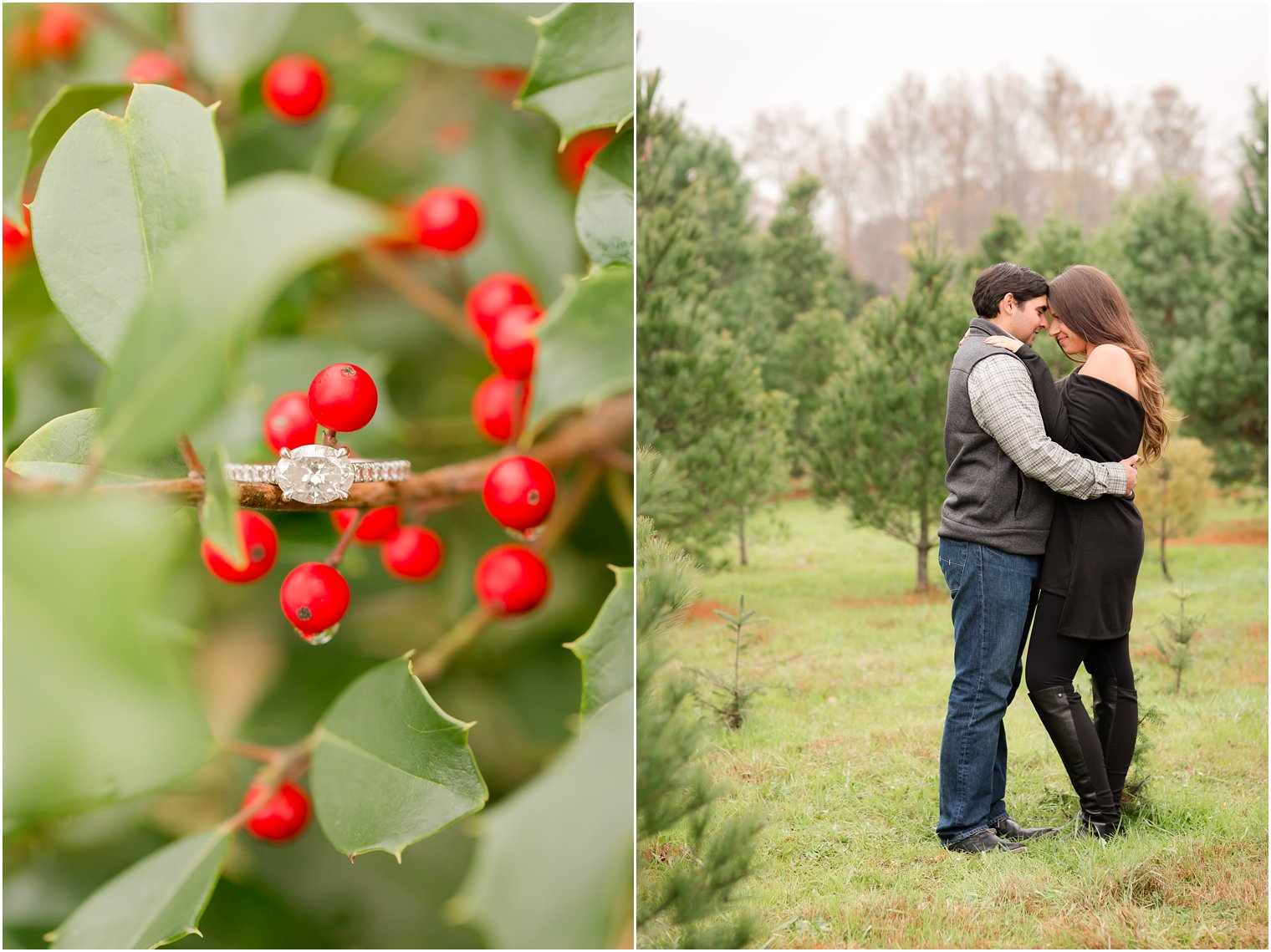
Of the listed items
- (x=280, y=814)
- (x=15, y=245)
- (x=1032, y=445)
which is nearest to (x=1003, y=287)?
(x=1032, y=445)

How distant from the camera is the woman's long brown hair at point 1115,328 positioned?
987 millimetres

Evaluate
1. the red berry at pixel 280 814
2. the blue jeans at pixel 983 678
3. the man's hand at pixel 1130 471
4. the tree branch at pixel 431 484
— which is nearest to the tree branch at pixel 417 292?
the tree branch at pixel 431 484

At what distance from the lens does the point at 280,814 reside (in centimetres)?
90

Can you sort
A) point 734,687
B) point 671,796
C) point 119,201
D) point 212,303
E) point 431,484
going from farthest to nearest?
point 734,687
point 671,796
point 431,484
point 119,201
point 212,303

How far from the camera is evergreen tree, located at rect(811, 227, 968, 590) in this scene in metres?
1.07

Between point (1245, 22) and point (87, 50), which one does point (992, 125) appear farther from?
point (87, 50)

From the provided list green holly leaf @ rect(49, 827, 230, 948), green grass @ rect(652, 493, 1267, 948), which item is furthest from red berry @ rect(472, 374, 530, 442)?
green holly leaf @ rect(49, 827, 230, 948)

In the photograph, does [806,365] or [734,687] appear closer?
[734,687]

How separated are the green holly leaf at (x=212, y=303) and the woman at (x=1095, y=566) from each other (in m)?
0.83

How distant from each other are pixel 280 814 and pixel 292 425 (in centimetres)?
40

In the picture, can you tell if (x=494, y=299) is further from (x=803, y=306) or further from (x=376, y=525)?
(x=803, y=306)

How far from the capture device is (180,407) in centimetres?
46

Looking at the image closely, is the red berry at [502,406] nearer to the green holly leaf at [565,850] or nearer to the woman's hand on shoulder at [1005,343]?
the green holly leaf at [565,850]

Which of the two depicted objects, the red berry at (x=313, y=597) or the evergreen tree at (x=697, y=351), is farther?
the evergreen tree at (x=697, y=351)
